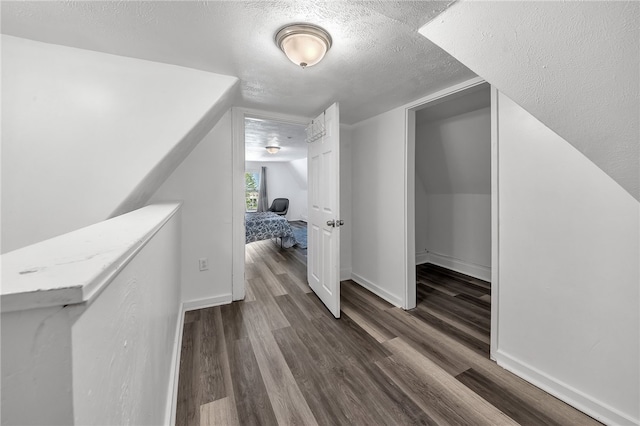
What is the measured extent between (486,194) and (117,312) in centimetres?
372

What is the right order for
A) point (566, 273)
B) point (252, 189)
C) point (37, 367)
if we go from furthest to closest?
point (252, 189) → point (566, 273) → point (37, 367)

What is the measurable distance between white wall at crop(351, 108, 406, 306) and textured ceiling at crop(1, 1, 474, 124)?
656 millimetres

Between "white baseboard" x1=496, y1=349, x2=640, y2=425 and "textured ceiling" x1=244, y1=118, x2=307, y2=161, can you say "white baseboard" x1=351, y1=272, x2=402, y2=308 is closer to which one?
"white baseboard" x1=496, y1=349, x2=640, y2=425

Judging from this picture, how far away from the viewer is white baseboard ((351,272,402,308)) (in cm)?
248

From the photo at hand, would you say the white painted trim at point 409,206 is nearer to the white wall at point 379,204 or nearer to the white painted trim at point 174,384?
the white wall at point 379,204

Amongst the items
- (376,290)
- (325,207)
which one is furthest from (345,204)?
(376,290)

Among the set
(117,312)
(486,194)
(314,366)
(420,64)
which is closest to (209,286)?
(314,366)

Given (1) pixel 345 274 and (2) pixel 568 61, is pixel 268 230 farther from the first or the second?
(2) pixel 568 61

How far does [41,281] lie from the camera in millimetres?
327

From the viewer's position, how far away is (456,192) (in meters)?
3.49

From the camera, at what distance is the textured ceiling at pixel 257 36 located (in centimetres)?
108

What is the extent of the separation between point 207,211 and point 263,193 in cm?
563

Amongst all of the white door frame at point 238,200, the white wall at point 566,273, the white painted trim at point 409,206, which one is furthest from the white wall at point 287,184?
the white wall at point 566,273

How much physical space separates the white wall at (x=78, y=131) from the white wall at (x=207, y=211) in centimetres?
71
